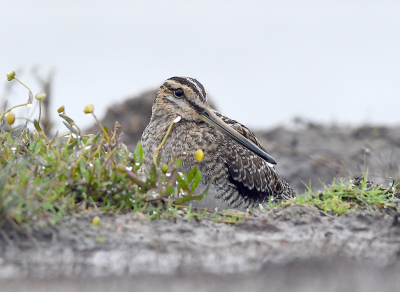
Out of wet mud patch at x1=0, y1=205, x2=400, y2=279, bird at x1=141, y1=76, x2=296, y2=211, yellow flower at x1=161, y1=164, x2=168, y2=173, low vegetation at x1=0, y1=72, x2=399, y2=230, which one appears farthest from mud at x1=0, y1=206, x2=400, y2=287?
bird at x1=141, y1=76, x2=296, y2=211

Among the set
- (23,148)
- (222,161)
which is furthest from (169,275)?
(222,161)

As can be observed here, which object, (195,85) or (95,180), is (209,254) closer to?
(95,180)

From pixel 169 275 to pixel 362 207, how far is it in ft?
7.25

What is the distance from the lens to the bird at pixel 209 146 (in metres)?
5.14

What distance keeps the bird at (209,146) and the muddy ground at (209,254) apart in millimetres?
1049

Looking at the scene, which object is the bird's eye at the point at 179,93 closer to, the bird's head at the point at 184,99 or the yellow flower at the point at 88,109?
the bird's head at the point at 184,99

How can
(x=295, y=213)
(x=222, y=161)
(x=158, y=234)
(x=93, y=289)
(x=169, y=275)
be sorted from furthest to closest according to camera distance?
(x=222, y=161)
(x=295, y=213)
(x=158, y=234)
(x=169, y=275)
(x=93, y=289)

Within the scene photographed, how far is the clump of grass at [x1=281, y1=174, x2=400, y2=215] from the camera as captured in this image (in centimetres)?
434

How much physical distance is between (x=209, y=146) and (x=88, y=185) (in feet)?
5.64

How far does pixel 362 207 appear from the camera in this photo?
175 inches

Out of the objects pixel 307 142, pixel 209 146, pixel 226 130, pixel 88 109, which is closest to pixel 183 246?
pixel 88 109

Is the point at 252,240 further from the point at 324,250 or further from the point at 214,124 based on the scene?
the point at 214,124

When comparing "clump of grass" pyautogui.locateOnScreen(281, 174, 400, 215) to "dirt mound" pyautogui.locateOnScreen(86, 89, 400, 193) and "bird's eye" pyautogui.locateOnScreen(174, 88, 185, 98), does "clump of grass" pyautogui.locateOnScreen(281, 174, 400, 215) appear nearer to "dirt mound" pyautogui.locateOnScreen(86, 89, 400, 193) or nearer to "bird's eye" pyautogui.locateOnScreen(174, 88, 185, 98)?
"bird's eye" pyautogui.locateOnScreen(174, 88, 185, 98)

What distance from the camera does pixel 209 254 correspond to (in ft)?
9.98
